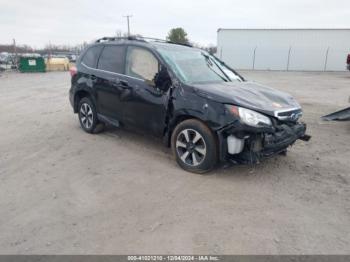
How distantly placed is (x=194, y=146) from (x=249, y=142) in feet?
2.54

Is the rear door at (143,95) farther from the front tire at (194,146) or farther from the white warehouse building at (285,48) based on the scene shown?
the white warehouse building at (285,48)

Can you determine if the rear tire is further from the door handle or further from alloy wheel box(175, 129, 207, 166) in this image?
alloy wheel box(175, 129, 207, 166)

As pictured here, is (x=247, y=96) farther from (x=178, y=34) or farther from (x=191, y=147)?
(x=178, y=34)

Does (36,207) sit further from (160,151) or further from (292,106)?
(292,106)

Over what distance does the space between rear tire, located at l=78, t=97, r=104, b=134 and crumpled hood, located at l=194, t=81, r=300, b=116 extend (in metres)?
2.62

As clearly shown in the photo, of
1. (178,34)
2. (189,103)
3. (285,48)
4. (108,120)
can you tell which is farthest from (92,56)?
(178,34)

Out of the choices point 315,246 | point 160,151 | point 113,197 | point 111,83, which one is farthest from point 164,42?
Answer: point 315,246

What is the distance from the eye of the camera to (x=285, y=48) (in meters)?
36.8

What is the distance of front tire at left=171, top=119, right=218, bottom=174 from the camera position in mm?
4047

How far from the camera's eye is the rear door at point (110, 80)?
5246mm

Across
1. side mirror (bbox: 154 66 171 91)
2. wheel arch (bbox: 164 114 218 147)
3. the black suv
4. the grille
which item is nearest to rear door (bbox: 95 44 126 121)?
the black suv

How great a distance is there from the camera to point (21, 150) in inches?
211

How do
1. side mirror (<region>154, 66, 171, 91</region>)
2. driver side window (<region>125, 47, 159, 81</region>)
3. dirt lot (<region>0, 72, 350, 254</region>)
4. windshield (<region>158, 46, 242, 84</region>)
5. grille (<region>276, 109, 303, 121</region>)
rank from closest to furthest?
dirt lot (<region>0, 72, 350, 254</region>), grille (<region>276, 109, 303, 121</region>), side mirror (<region>154, 66, 171, 91</region>), windshield (<region>158, 46, 242, 84</region>), driver side window (<region>125, 47, 159, 81</region>)

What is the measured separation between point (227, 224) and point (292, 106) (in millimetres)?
2077
